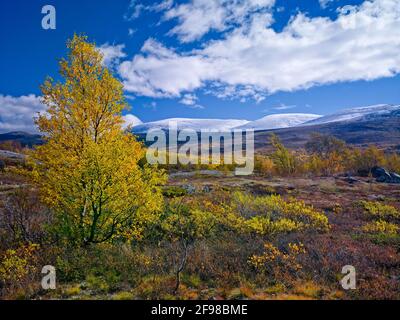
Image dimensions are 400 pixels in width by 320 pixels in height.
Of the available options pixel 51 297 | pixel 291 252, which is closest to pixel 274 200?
pixel 291 252

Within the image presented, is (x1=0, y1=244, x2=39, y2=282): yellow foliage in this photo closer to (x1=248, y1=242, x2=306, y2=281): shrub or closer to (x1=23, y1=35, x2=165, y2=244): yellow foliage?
(x1=23, y1=35, x2=165, y2=244): yellow foliage

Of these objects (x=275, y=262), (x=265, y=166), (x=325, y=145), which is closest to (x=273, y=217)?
(x=275, y=262)

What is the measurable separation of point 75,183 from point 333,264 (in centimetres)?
1120

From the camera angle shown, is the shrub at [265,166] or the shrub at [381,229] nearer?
the shrub at [381,229]

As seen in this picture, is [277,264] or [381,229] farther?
[381,229]

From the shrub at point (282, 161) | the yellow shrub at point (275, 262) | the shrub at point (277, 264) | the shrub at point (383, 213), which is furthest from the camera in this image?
Result: the shrub at point (282, 161)

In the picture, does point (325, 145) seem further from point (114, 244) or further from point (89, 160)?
point (89, 160)

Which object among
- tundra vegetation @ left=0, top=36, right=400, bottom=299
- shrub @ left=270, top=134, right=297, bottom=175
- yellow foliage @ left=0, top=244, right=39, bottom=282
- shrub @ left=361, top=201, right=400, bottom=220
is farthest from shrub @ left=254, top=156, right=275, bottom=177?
yellow foliage @ left=0, top=244, right=39, bottom=282

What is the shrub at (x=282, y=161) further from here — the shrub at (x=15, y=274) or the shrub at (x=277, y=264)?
the shrub at (x=15, y=274)

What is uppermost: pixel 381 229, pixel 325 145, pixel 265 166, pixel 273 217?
pixel 325 145

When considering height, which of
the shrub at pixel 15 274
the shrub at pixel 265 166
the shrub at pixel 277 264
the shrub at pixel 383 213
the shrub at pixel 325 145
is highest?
the shrub at pixel 325 145

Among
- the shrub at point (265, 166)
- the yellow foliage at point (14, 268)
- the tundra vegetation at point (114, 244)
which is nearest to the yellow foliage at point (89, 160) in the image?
the tundra vegetation at point (114, 244)

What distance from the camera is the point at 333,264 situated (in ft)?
39.4

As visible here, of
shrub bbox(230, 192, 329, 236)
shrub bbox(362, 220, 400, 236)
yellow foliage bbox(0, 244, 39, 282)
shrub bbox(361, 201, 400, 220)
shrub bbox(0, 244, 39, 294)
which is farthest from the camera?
shrub bbox(361, 201, 400, 220)
